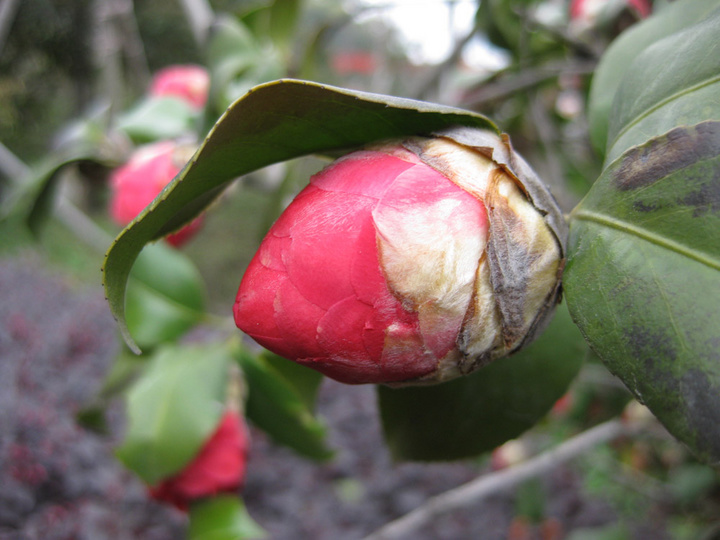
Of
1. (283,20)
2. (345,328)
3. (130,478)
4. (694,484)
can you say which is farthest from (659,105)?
(130,478)

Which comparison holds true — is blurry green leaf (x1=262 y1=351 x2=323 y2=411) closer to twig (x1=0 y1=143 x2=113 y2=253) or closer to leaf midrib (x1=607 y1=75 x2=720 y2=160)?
leaf midrib (x1=607 y1=75 x2=720 y2=160)

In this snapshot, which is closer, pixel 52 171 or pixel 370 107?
pixel 370 107

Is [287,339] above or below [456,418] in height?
above

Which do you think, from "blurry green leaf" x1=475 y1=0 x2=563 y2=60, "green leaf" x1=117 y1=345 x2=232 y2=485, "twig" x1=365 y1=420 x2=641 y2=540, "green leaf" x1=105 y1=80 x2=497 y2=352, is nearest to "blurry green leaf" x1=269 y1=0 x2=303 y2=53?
"blurry green leaf" x1=475 y1=0 x2=563 y2=60

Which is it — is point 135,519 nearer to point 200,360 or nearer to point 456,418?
point 200,360

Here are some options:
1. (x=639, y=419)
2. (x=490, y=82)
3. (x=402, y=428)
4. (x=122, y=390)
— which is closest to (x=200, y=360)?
(x=122, y=390)

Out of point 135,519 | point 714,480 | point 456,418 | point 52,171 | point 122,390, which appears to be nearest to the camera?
point 456,418

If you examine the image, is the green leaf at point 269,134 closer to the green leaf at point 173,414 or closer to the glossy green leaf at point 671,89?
the glossy green leaf at point 671,89

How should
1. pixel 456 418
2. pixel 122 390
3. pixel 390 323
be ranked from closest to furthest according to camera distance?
pixel 390 323 → pixel 456 418 → pixel 122 390
